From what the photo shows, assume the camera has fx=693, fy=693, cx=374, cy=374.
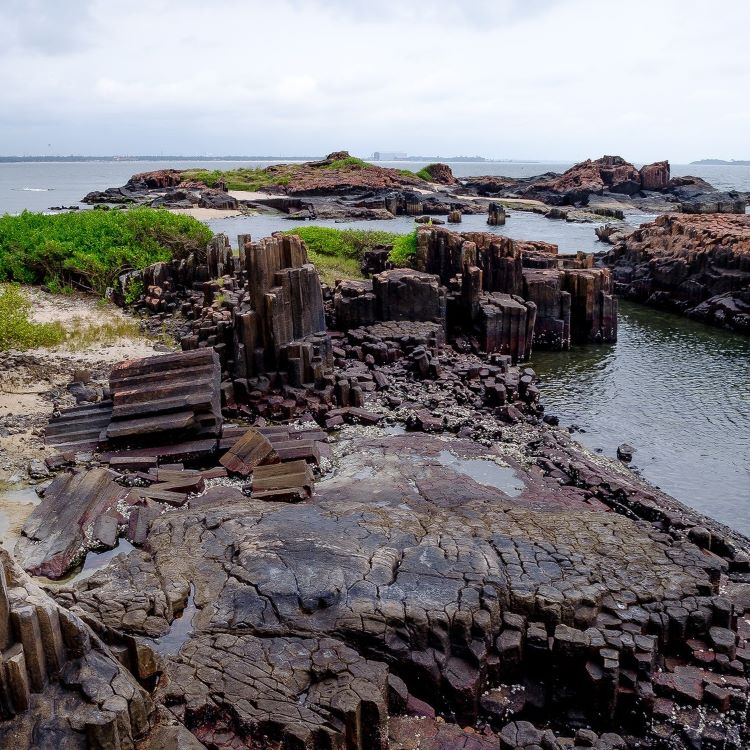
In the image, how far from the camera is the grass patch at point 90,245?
24.4 metres

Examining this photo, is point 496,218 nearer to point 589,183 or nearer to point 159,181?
point 589,183

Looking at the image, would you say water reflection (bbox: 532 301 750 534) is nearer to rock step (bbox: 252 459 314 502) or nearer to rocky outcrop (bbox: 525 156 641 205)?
rock step (bbox: 252 459 314 502)

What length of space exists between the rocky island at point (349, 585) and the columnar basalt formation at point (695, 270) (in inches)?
655

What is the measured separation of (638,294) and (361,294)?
16.7 meters

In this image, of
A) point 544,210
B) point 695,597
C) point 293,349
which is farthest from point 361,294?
point 544,210

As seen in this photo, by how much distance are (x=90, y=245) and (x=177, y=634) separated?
898 inches

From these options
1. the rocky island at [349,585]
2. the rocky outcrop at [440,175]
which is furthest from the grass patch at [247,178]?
the rocky island at [349,585]

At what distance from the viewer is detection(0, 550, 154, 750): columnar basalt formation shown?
4.29 meters

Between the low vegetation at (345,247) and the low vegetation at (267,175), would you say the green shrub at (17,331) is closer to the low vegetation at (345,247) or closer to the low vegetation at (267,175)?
the low vegetation at (345,247)

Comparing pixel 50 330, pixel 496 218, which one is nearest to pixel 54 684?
pixel 50 330

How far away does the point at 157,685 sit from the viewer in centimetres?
546

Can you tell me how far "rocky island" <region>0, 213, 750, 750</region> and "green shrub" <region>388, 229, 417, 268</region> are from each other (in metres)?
12.6

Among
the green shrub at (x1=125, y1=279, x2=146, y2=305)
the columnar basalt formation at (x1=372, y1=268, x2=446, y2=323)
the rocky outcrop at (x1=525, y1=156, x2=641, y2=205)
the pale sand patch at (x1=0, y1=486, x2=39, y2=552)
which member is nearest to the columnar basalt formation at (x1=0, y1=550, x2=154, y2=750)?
the pale sand patch at (x1=0, y1=486, x2=39, y2=552)

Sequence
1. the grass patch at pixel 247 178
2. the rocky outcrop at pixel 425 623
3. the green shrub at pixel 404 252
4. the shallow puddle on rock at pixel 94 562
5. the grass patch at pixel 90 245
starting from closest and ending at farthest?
the rocky outcrop at pixel 425 623 < the shallow puddle on rock at pixel 94 562 < the grass patch at pixel 90 245 < the green shrub at pixel 404 252 < the grass patch at pixel 247 178
